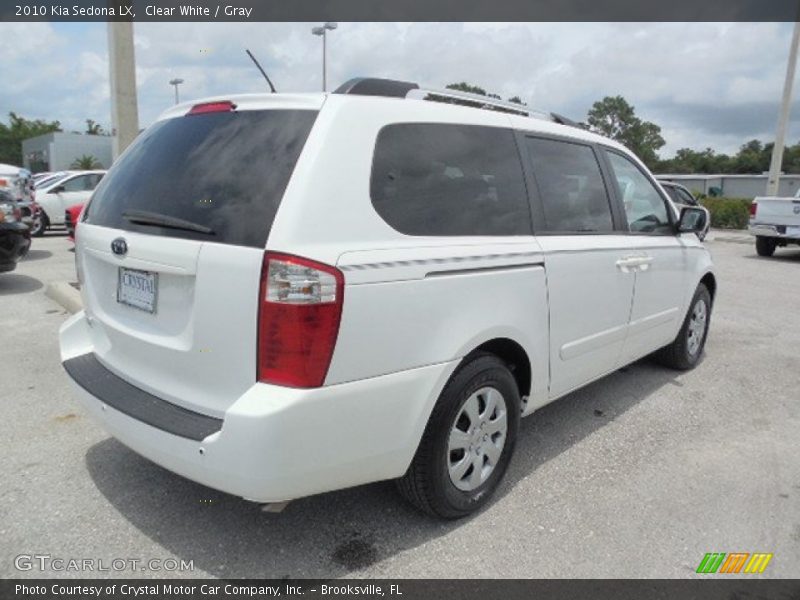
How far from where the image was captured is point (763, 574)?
2.56 m

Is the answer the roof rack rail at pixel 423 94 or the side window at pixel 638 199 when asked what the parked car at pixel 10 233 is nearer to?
the roof rack rail at pixel 423 94

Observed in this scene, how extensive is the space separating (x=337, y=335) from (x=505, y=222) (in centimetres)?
121

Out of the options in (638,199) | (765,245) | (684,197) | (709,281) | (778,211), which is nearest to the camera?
(638,199)

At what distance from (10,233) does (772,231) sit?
14519 mm

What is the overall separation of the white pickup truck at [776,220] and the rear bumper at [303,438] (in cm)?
1368

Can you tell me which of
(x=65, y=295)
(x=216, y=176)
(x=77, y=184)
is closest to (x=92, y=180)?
(x=77, y=184)

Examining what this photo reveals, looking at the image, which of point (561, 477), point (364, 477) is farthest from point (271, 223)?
point (561, 477)

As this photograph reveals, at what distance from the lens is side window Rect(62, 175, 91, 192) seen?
1541 cm

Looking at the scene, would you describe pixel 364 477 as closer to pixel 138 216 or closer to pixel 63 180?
pixel 138 216

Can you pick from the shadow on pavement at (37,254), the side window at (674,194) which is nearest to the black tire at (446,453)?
the shadow on pavement at (37,254)

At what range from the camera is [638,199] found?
14.1 feet

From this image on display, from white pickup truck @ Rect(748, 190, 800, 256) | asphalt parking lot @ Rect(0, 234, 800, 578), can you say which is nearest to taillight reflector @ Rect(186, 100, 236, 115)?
asphalt parking lot @ Rect(0, 234, 800, 578)

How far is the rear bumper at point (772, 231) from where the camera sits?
1341 centimetres

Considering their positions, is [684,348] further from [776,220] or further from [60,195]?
[60,195]
